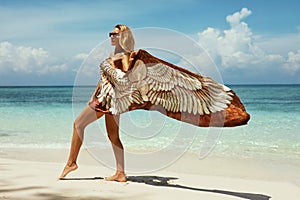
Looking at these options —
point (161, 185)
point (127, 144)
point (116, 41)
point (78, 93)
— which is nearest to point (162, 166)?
point (161, 185)

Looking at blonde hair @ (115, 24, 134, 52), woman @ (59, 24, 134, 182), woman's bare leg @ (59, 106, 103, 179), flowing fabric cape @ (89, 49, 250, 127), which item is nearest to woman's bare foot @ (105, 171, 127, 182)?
woman @ (59, 24, 134, 182)

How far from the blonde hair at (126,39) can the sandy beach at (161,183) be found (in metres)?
1.41

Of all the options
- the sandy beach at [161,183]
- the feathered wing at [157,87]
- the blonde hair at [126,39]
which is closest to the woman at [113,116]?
the blonde hair at [126,39]

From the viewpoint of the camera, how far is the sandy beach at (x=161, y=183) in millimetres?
4242

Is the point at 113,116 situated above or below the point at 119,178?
above

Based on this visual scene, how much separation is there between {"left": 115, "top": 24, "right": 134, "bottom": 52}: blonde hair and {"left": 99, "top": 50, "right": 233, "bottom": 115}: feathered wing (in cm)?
19

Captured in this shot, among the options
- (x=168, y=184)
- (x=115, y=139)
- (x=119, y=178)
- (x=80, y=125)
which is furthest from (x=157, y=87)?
(x=168, y=184)

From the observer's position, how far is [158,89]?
14.4 ft

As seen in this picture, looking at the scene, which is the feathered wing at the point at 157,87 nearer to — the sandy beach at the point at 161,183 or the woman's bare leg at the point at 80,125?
the woman's bare leg at the point at 80,125

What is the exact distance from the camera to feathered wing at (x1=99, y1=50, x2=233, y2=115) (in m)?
4.35

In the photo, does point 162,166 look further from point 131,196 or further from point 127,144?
point 127,144

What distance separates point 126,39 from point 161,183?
1.70 metres

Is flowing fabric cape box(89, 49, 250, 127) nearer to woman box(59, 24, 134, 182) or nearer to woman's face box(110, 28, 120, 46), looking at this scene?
woman box(59, 24, 134, 182)

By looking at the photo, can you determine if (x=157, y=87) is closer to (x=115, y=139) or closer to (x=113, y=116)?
(x=113, y=116)
